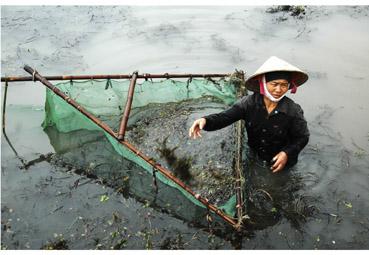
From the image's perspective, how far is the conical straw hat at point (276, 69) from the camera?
3666 mm

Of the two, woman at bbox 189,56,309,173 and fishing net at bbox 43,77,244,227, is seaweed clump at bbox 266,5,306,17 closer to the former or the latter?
fishing net at bbox 43,77,244,227

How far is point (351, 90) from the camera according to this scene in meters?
6.34

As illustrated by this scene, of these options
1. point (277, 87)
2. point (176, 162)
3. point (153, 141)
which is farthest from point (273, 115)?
point (153, 141)

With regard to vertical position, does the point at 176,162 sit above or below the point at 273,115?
below

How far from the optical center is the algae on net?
4.70 metres

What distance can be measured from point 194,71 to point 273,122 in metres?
3.38

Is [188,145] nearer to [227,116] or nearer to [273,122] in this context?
[227,116]

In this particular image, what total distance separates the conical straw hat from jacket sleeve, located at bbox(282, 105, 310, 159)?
33 cm

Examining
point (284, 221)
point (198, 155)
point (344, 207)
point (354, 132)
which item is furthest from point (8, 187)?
point (354, 132)

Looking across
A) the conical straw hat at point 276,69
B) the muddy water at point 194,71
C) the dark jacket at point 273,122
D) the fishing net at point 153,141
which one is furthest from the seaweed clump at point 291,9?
the dark jacket at point 273,122

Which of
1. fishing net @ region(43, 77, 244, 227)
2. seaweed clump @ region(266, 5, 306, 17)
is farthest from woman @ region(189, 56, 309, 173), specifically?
seaweed clump @ region(266, 5, 306, 17)

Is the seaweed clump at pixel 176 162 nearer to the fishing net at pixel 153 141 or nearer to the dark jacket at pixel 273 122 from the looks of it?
the fishing net at pixel 153 141

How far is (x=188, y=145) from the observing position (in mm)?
5387

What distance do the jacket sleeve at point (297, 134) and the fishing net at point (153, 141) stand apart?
88cm
